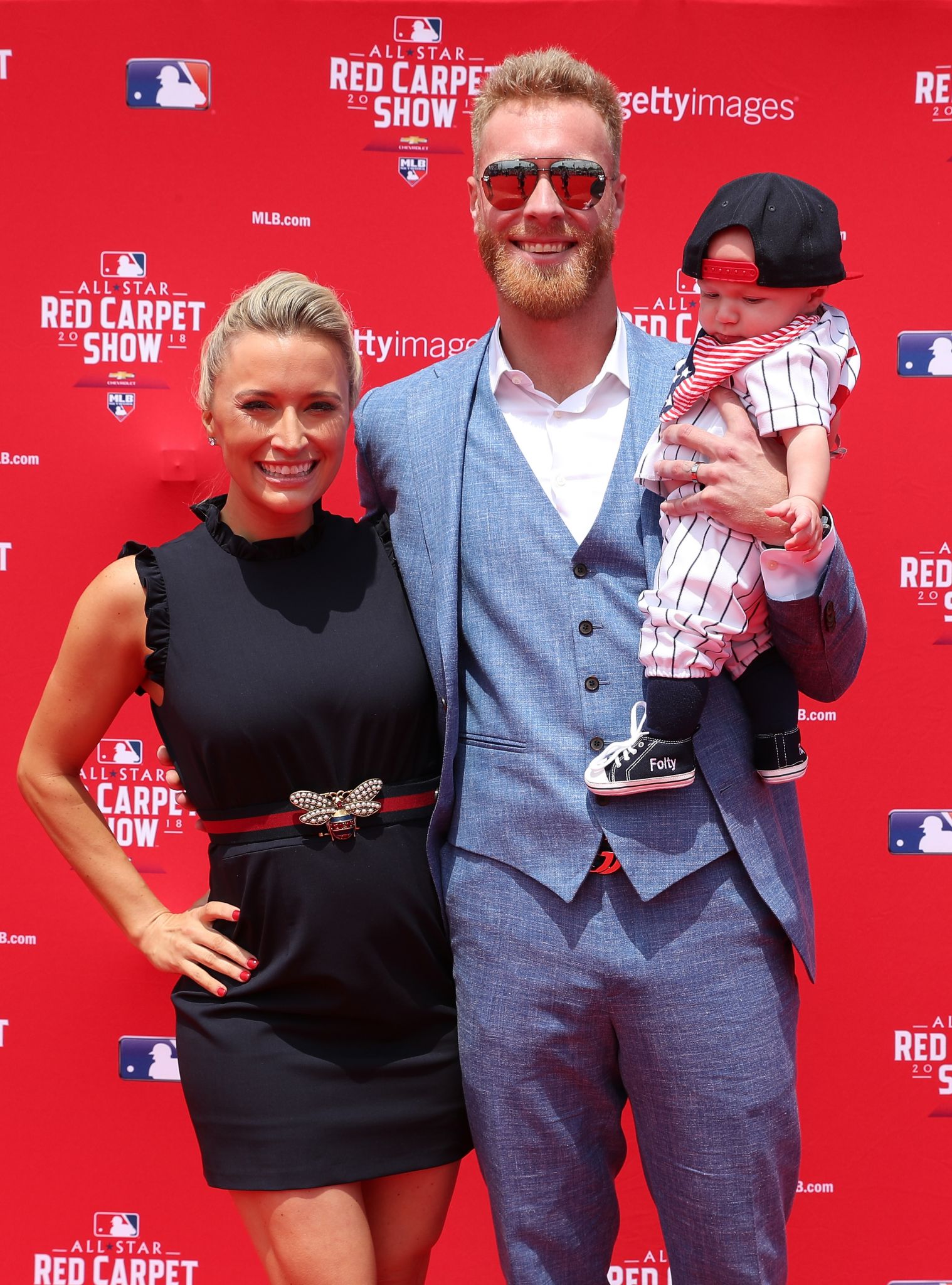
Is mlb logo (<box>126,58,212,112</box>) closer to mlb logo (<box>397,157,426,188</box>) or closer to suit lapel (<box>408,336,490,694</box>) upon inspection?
mlb logo (<box>397,157,426,188</box>)

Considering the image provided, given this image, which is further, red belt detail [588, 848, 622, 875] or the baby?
red belt detail [588, 848, 622, 875]

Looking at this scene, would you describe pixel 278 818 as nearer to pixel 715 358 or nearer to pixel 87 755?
pixel 87 755

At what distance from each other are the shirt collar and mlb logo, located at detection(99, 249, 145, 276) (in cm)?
124

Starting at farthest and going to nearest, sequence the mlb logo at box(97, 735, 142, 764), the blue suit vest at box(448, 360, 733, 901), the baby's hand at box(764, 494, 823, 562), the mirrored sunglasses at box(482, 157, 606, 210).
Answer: the mlb logo at box(97, 735, 142, 764)
the mirrored sunglasses at box(482, 157, 606, 210)
the blue suit vest at box(448, 360, 733, 901)
the baby's hand at box(764, 494, 823, 562)

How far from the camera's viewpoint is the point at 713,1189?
179cm

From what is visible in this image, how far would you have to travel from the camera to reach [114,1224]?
118 inches

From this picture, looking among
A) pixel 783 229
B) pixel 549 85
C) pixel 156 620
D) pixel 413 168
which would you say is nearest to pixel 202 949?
pixel 156 620

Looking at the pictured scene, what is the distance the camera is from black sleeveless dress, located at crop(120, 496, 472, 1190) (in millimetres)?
1793

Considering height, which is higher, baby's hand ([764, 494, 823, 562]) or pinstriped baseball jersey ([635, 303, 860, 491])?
pinstriped baseball jersey ([635, 303, 860, 491])

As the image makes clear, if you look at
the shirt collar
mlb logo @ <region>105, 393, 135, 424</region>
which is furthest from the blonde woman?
mlb logo @ <region>105, 393, 135, 424</region>

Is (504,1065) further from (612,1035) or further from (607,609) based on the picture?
(607,609)

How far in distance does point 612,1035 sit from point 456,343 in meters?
1.67

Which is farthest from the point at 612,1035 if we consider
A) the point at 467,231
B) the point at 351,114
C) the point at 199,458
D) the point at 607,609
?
the point at 351,114

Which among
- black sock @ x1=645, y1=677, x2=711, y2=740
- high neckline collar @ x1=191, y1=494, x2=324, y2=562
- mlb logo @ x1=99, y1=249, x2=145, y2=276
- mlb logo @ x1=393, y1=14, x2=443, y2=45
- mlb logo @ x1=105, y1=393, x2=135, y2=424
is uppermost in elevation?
mlb logo @ x1=393, y1=14, x2=443, y2=45
